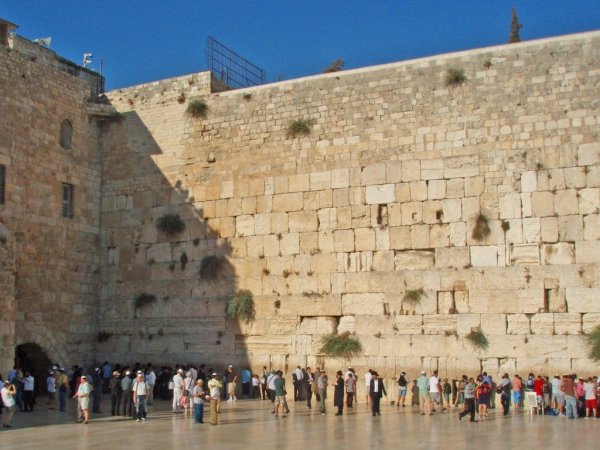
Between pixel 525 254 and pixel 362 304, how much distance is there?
386cm

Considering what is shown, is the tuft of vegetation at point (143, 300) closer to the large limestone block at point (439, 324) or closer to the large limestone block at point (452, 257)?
the large limestone block at point (439, 324)

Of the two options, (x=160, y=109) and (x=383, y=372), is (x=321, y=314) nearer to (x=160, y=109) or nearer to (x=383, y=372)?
(x=383, y=372)

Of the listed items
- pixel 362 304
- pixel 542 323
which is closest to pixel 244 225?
pixel 362 304

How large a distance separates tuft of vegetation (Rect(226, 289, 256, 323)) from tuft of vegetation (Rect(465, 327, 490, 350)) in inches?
215

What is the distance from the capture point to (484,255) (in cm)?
1831

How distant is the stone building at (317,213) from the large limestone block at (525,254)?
0.14ft

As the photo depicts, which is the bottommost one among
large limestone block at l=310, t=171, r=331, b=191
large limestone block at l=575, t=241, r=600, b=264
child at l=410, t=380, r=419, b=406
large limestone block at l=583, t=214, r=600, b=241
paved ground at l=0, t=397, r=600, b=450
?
paved ground at l=0, t=397, r=600, b=450

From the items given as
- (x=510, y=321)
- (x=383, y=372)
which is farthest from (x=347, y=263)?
(x=510, y=321)

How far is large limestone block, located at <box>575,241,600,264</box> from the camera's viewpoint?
1734 cm

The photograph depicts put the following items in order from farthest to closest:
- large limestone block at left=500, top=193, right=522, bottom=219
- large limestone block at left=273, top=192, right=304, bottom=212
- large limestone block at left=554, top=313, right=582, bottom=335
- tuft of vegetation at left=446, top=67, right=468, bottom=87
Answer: large limestone block at left=273, top=192, right=304, bottom=212 → tuft of vegetation at left=446, top=67, right=468, bottom=87 → large limestone block at left=500, top=193, right=522, bottom=219 → large limestone block at left=554, top=313, right=582, bottom=335

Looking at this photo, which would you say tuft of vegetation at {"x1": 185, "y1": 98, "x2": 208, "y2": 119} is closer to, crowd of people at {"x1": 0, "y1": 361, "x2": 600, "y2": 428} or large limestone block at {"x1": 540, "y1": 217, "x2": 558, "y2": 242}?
crowd of people at {"x1": 0, "y1": 361, "x2": 600, "y2": 428}

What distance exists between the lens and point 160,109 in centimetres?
2258

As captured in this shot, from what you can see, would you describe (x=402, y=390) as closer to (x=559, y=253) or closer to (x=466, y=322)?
(x=466, y=322)

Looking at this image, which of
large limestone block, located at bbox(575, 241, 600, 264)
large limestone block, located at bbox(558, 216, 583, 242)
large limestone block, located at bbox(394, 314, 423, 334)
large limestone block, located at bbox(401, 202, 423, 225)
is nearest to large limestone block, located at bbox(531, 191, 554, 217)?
large limestone block, located at bbox(558, 216, 583, 242)
